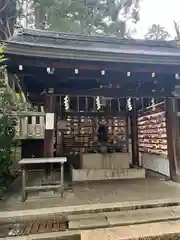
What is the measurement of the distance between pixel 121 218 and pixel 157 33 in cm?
1735

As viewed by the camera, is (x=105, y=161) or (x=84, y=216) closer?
(x=84, y=216)

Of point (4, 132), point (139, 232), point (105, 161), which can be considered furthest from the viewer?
point (105, 161)

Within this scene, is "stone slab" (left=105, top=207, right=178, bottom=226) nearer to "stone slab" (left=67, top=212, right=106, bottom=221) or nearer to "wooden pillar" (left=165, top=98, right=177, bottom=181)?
"stone slab" (left=67, top=212, right=106, bottom=221)

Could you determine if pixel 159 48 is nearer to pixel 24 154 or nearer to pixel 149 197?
pixel 149 197

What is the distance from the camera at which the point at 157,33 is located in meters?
17.2

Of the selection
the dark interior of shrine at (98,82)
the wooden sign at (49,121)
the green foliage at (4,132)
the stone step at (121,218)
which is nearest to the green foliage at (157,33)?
the dark interior of shrine at (98,82)

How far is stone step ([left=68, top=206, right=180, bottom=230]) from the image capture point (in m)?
2.97

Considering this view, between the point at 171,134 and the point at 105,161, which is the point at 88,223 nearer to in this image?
the point at 171,134

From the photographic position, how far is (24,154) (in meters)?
7.86

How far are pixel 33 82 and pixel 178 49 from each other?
14.4 feet

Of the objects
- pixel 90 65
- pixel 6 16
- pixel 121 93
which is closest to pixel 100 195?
pixel 121 93

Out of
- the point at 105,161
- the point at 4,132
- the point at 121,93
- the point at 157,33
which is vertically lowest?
the point at 105,161

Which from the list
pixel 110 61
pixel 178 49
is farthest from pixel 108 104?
pixel 110 61

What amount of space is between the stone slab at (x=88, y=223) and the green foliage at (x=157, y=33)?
55.7ft
